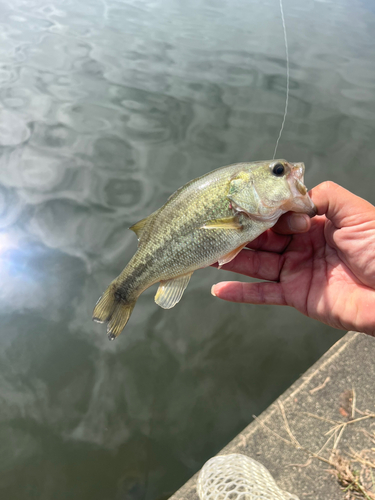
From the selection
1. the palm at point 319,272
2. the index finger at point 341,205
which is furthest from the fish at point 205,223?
the palm at point 319,272

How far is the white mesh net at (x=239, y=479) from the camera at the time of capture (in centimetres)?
248

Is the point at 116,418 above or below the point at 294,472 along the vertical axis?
below

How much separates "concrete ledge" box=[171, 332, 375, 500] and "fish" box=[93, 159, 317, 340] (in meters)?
1.70

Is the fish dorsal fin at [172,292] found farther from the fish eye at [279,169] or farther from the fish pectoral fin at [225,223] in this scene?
the fish eye at [279,169]

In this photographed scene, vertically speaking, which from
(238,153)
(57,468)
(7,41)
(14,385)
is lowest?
(57,468)

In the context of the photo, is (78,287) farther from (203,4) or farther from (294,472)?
(203,4)

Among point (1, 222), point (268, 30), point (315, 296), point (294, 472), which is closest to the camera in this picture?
point (315, 296)

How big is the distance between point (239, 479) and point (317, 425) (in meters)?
0.92

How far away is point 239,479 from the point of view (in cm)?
261

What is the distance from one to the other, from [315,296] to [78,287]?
3.11 meters

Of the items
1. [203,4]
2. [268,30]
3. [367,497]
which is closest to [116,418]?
[367,497]

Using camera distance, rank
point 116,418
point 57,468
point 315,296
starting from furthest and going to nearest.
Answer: point 116,418 < point 57,468 < point 315,296

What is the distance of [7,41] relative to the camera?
8.38 m

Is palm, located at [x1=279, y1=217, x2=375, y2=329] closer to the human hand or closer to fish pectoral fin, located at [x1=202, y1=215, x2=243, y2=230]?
the human hand
